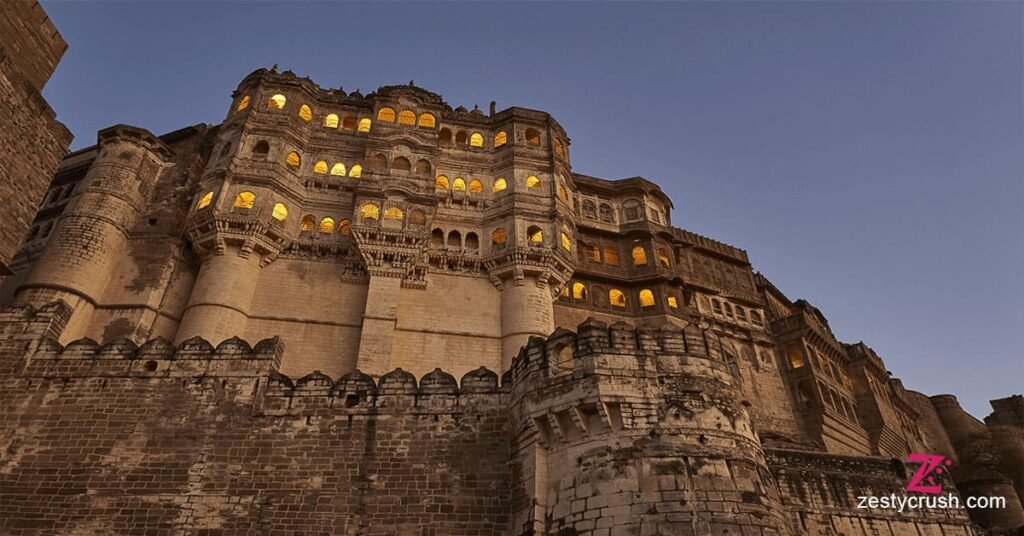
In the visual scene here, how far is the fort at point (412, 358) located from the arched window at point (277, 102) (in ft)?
0.79

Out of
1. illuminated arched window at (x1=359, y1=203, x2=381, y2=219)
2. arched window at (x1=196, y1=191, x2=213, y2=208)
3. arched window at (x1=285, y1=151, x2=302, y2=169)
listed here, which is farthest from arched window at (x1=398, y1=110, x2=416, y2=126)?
arched window at (x1=196, y1=191, x2=213, y2=208)

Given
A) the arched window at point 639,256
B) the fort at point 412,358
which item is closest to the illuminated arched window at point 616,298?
the fort at point 412,358

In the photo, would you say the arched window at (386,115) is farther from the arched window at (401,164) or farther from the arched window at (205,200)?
the arched window at (205,200)

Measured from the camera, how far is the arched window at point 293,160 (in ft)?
96.7

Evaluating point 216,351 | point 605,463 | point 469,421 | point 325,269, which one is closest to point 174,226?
point 325,269

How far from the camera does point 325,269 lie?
89.4ft

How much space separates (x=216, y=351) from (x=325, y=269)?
1331 centimetres

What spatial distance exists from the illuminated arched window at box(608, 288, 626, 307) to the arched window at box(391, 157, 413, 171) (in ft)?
40.7

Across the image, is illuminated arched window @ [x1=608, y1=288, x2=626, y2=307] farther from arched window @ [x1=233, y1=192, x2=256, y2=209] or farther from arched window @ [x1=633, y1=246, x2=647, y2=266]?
arched window @ [x1=233, y1=192, x2=256, y2=209]

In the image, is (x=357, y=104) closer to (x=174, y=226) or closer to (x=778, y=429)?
(x=174, y=226)

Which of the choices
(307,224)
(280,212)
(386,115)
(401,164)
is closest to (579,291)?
(401,164)

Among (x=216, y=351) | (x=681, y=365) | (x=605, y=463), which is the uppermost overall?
(x=216, y=351)

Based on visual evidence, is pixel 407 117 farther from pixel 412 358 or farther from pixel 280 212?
pixel 412 358

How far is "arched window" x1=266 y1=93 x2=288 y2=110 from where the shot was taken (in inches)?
1226
